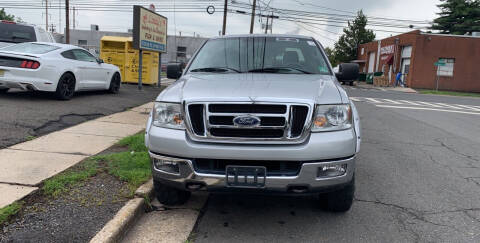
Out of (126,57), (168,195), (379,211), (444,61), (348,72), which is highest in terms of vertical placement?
(444,61)

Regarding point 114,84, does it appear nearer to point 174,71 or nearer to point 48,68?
point 48,68

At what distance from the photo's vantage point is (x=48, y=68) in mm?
8922

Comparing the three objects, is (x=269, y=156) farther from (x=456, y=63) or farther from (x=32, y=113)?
(x=456, y=63)

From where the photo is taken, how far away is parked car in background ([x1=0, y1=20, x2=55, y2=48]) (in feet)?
38.1

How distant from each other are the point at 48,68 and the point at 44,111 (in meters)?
1.34

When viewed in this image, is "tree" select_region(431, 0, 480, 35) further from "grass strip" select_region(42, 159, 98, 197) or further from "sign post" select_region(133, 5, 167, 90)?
"grass strip" select_region(42, 159, 98, 197)

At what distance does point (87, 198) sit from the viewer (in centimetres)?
385

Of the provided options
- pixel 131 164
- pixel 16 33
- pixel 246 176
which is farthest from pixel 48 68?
pixel 246 176

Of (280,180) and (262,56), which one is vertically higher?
(262,56)

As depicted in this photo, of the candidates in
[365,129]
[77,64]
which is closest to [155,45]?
[77,64]

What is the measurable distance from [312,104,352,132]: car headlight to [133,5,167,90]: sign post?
11.1 meters

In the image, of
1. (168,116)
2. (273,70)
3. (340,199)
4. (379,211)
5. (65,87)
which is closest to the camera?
(168,116)

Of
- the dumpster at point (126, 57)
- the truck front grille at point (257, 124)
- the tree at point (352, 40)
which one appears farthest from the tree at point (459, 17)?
the truck front grille at point (257, 124)

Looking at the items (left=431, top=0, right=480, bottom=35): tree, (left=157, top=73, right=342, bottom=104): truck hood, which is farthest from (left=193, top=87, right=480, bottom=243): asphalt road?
(left=431, top=0, right=480, bottom=35): tree
